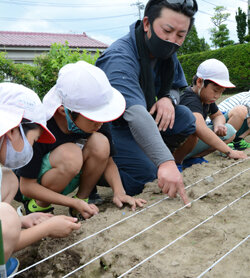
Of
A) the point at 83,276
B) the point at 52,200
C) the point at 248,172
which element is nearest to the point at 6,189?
the point at 52,200

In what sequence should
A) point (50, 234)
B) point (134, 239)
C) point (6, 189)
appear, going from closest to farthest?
point (50, 234), point (134, 239), point (6, 189)

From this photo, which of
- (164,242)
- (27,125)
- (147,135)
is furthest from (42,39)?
(164,242)

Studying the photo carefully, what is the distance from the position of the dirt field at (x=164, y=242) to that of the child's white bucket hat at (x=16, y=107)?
71 centimetres

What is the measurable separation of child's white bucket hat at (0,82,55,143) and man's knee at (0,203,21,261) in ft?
1.16

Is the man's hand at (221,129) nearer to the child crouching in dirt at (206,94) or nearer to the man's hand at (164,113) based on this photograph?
the child crouching in dirt at (206,94)

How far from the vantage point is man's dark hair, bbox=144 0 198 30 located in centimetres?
220

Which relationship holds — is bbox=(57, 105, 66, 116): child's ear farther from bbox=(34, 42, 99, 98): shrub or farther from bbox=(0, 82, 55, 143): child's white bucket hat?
bbox=(34, 42, 99, 98): shrub

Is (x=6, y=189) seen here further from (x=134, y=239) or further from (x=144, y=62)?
(x=144, y=62)

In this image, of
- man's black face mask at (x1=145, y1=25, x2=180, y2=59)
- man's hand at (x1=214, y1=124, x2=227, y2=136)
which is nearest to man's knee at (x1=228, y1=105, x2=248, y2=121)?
man's hand at (x1=214, y1=124, x2=227, y2=136)

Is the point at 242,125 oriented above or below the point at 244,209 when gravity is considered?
below

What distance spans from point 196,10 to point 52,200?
180 centimetres

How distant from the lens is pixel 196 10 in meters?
2.38

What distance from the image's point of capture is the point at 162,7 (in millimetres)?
2252

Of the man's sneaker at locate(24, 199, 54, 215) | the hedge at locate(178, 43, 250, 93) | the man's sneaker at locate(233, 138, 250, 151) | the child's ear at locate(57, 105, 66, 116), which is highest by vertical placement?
the child's ear at locate(57, 105, 66, 116)
